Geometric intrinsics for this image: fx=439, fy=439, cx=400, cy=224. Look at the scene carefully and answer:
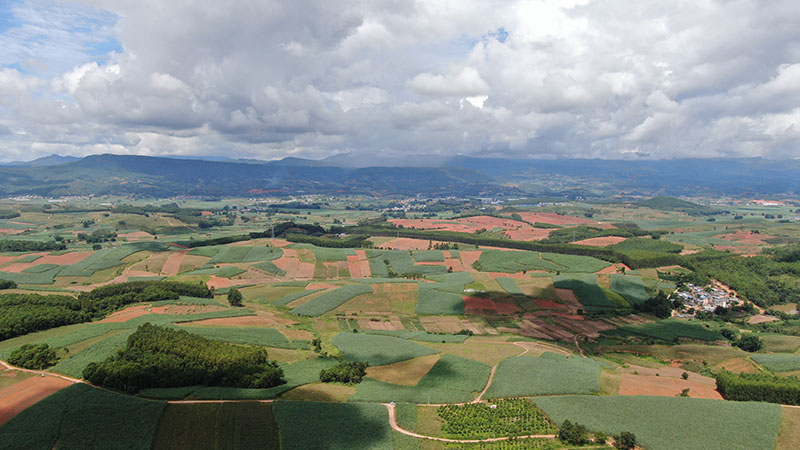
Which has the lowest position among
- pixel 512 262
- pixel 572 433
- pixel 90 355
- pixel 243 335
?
pixel 512 262

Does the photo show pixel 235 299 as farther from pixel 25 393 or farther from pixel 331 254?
pixel 25 393

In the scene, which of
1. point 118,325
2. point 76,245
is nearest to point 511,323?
point 118,325

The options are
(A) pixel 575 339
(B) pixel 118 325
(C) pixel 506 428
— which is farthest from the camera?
(A) pixel 575 339

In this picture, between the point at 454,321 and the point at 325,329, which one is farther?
the point at 454,321

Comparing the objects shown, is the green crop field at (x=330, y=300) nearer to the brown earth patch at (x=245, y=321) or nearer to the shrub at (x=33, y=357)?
the brown earth patch at (x=245, y=321)

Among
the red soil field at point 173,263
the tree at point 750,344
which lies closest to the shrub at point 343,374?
the tree at point 750,344

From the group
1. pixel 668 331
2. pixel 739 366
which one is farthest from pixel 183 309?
pixel 739 366

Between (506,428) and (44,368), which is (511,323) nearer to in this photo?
(506,428)
